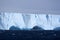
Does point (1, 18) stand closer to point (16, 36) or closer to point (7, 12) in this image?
point (7, 12)

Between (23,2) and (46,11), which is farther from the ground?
(23,2)

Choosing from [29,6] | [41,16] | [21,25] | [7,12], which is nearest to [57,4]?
[41,16]

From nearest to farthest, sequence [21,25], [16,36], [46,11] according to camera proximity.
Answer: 1. [16,36]
2. [21,25]
3. [46,11]

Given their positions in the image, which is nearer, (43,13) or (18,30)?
(18,30)

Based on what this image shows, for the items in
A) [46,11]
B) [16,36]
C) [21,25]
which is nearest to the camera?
[16,36]

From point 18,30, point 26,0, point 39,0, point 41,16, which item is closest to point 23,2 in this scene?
point 26,0

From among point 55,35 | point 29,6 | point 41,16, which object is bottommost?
point 55,35
